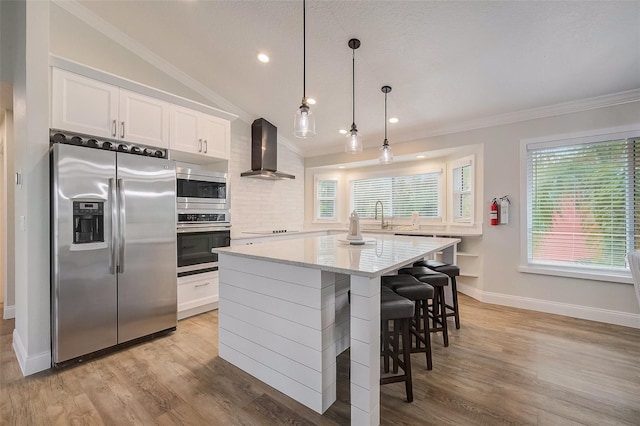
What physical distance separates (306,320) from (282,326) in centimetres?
24

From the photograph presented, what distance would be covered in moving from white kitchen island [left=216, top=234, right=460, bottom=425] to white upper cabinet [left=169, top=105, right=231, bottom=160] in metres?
1.65

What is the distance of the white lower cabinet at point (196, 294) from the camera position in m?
3.17

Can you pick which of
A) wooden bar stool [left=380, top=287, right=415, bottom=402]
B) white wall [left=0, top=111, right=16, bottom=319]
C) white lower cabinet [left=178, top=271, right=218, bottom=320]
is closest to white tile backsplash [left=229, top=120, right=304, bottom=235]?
white lower cabinet [left=178, top=271, right=218, bottom=320]

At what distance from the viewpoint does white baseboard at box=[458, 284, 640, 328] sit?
2.97m

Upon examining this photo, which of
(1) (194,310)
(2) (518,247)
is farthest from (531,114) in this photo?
(1) (194,310)

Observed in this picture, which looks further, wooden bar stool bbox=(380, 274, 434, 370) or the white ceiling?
the white ceiling

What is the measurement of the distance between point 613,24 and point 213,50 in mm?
3686

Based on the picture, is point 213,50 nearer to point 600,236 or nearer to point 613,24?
point 613,24

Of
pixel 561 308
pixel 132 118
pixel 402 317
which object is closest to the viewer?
pixel 402 317

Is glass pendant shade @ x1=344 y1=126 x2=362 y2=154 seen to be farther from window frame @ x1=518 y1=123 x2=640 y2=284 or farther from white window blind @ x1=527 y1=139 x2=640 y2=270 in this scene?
white window blind @ x1=527 y1=139 x2=640 y2=270

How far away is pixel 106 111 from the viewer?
2.61 m

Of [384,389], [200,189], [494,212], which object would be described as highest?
[200,189]

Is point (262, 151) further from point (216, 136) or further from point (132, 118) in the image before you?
point (132, 118)

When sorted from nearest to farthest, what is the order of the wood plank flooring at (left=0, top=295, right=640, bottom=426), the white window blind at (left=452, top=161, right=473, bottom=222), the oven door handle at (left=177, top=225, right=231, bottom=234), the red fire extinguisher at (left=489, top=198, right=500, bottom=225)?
the wood plank flooring at (left=0, top=295, right=640, bottom=426) < the oven door handle at (left=177, top=225, right=231, bottom=234) < the red fire extinguisher at (left=489, top=198, right=500, bottom=225) < the white window blind at (left=452, top=161, right=473, bottom=222)
